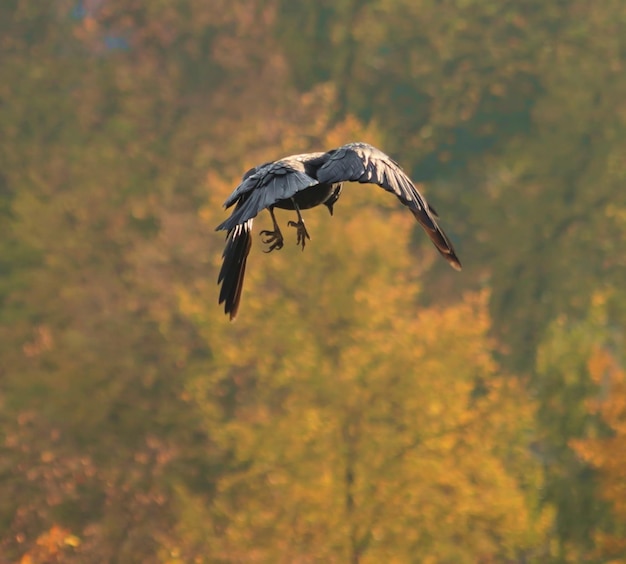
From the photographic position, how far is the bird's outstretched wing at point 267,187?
5.64 meters

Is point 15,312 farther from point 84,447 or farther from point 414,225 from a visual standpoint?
point 414,225

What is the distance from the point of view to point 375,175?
5.91m

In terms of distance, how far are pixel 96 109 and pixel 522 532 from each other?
1768 cm

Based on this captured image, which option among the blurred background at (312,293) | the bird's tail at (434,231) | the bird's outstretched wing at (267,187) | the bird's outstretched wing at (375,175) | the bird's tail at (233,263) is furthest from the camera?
the blurred background at (312,293)

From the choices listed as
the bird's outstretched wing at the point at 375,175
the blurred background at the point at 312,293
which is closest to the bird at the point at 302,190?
the bird's outstretched wing at the point at 375,175

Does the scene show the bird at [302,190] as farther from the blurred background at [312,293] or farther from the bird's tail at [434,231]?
the blurred background at [312,293]

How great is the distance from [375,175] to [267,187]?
0.51 m

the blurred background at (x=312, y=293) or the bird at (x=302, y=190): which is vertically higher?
the blurred background at (x=312, y=293)

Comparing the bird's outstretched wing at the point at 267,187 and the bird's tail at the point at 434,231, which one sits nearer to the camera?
the bird's outstretched wing at the point at 267,187

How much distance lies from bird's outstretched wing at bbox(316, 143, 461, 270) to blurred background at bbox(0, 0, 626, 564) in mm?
10789

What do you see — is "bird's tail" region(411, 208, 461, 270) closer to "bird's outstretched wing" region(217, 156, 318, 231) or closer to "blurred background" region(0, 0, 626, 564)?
"bird's outstretched wing" region(217, 156, 318, 231)

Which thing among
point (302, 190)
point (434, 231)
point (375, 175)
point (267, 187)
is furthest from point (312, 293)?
point (267, 187)

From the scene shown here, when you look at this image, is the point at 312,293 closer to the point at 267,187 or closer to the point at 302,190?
the point at 302,190

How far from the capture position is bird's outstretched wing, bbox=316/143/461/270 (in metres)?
5.85
